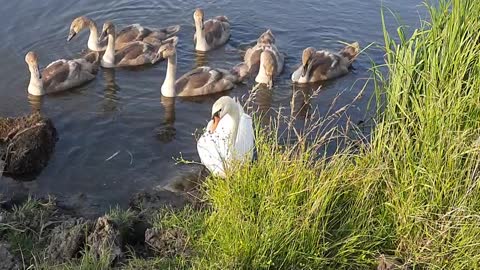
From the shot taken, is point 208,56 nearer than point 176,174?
No

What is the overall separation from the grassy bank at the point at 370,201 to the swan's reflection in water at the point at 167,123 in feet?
10.2

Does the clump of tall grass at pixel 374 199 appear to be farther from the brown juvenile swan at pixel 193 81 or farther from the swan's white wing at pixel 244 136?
the brown juvenile swan at pixel 193 81

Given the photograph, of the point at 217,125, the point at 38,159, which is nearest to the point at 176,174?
the point at 217,125

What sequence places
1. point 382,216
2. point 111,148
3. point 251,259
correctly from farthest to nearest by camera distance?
point 111,148
point 382,216
point 251,259

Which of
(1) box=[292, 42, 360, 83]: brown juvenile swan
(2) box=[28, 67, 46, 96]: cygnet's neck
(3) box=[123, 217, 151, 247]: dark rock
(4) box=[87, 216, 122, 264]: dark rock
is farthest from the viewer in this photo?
(1) box=[292, 42, 360, 83]: brown juvenile swan

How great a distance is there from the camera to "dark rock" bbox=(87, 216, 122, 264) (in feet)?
18.1

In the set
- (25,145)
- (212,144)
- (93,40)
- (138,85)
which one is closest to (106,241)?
(212,144)

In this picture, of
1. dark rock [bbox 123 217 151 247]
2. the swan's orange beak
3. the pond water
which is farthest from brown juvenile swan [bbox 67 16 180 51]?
dark rock [bbox 123 217 151 247]

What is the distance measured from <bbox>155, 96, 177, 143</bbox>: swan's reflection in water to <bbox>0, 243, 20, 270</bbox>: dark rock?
3.70m

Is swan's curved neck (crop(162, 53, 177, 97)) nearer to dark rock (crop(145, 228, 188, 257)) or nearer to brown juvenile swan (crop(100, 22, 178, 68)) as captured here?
brown juvenile swan (crop(100, 22, 178, 68))

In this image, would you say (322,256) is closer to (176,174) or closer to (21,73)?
(176,174)

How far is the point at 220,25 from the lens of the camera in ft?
37.6

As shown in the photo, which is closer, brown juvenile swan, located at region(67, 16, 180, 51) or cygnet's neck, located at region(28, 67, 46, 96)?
cygnet's neck, located at region(28, 67, 46, 96)

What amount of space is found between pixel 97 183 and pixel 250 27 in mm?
5381
